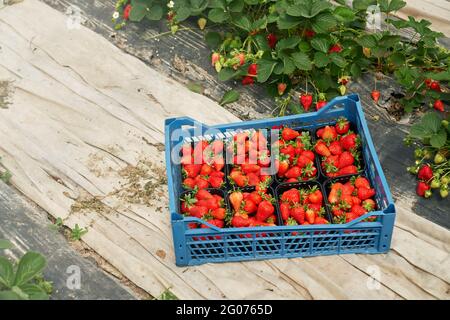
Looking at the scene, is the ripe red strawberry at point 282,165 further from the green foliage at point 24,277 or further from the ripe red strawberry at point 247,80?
the green foliage at point 24,277

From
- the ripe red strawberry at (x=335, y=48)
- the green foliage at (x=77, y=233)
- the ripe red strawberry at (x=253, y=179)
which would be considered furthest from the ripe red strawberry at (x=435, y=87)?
the green foliage at (x=77, y=233)

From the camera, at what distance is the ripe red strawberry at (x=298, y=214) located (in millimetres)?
2852

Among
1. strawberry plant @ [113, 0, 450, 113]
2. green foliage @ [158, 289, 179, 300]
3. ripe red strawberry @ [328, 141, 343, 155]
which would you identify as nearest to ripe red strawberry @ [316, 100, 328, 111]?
strawberry plant @ [113, 0, 450, 113]

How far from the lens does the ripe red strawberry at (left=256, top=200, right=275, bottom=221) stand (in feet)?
9.37

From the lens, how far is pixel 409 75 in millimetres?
3338

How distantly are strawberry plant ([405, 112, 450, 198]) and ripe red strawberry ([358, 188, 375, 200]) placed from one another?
0.89 ft

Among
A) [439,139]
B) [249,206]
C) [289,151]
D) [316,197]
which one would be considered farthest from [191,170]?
[439,139]

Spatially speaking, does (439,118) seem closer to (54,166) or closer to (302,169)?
(302,169)

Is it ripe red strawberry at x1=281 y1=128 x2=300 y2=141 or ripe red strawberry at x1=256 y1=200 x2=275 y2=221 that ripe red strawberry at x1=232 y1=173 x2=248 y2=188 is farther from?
ripe red strawberry at x1=281 y1=128 x2=300 y2=141

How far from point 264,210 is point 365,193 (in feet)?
1.35

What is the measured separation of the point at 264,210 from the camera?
2.86m

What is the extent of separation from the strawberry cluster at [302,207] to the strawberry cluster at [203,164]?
0.95 feet

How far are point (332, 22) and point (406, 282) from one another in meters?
1.22

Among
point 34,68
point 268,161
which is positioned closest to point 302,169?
point 268,161
